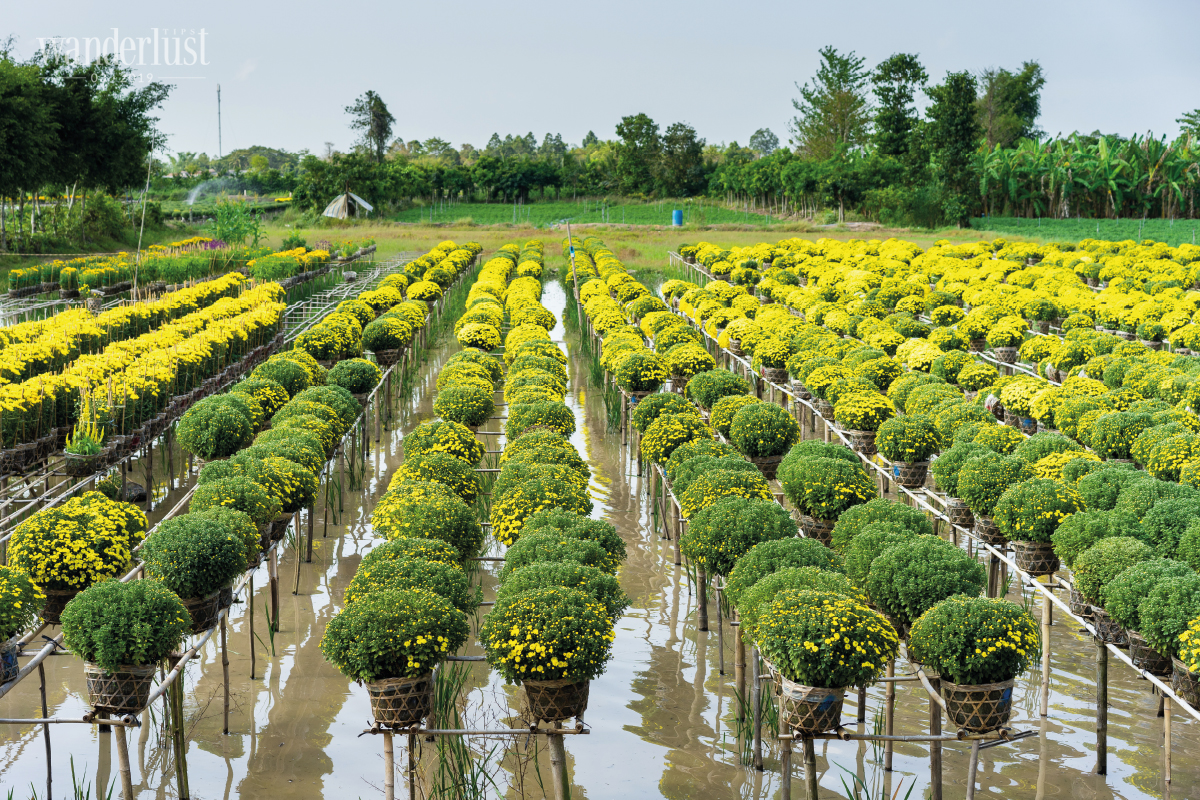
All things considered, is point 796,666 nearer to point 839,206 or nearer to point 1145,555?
point 1145,555

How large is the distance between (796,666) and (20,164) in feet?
123

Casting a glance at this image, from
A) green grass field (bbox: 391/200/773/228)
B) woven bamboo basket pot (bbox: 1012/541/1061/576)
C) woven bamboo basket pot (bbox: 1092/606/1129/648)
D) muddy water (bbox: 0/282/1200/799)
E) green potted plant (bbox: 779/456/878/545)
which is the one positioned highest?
green grass field (bbox: 391/200/773/228)

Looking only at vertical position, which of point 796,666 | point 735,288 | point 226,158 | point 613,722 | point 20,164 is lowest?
point 613,722

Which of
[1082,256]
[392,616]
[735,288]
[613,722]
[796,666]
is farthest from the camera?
[1082,256]

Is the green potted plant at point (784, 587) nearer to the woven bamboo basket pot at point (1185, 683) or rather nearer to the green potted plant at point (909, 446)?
the woven bamboo basket pot at point (1185, 683)

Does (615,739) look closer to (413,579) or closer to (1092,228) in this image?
(413,579)

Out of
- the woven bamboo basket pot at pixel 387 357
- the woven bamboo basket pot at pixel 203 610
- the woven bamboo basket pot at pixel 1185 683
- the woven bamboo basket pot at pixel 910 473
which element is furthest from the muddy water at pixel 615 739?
the woven bamboo basket pot at pixel 387 357

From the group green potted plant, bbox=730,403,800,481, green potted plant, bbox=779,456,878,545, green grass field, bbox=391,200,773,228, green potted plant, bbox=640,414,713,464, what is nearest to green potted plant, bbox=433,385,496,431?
green potted plant, bbox=640,414,713,464

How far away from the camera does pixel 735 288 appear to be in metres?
29.1

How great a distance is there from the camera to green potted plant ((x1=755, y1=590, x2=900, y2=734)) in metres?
6.55

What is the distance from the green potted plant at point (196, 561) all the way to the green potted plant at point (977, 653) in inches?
208

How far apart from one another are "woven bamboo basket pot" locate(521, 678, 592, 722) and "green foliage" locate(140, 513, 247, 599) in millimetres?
2837

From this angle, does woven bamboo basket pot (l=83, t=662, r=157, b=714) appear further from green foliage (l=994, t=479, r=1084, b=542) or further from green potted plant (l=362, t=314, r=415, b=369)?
green potted plant (l=362, t=314, r=415, b=369)

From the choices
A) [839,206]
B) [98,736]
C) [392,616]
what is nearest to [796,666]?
[392,616]
